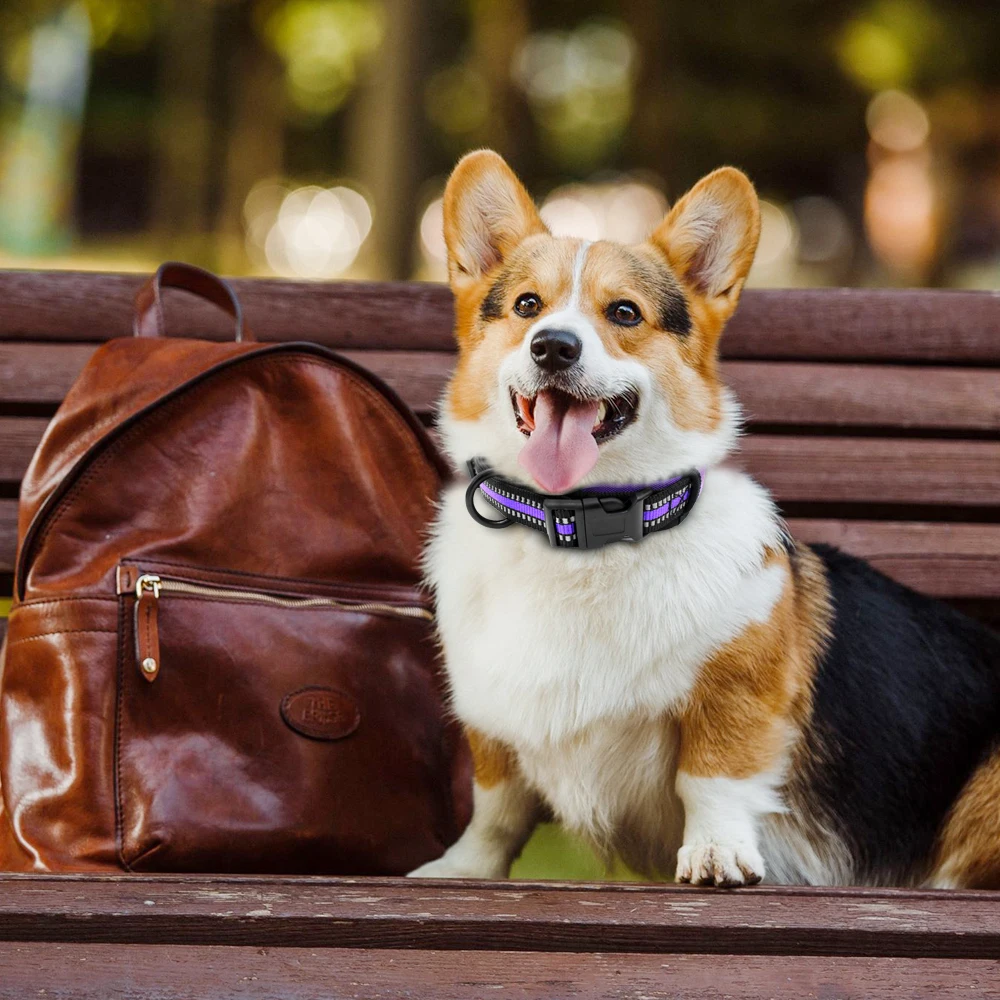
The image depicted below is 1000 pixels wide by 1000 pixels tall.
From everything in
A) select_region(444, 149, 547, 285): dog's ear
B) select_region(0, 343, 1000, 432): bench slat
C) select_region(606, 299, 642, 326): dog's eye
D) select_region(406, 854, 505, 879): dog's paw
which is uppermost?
select_region(444, 149, 547, 285): dog's ear

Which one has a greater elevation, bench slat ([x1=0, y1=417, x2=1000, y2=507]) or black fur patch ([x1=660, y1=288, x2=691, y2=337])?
black fur patch ([x1=660, y1=288, x2=691, y2=337])

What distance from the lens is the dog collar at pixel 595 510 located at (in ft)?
6.56

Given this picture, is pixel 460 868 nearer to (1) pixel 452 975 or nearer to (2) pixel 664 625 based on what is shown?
(2) pixel 664 625

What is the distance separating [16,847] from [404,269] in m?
4.71

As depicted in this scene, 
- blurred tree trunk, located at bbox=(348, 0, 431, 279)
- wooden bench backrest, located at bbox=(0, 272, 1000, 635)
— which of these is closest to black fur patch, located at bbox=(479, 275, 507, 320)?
wooden bench backrest, located at bbox=(0, 272, 1000, 635)

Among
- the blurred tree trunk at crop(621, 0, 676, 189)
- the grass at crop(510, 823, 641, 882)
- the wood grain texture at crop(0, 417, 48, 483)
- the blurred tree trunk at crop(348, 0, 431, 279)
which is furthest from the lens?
the blurred tree trunk at crop(621, 0, 676, 189)

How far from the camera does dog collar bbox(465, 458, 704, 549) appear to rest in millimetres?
1999

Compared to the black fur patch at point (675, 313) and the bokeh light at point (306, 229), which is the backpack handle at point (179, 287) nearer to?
the black fur patch at point (675, 313)

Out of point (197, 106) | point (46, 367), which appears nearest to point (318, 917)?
point (46, 367)

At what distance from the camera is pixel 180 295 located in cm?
273

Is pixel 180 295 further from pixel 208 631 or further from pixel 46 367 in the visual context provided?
pixel 208 631

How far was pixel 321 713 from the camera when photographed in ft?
6.86

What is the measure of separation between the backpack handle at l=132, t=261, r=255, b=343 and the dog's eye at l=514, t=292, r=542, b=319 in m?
0.52

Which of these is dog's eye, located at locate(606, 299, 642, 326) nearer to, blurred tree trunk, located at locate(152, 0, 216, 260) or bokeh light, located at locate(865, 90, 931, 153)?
blurred tree trunk, located at locate(152, 0, 216, 260)
